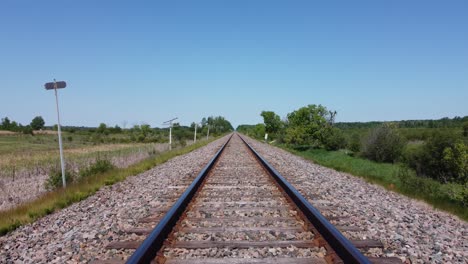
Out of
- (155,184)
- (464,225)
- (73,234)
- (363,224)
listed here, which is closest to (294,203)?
(363,224)

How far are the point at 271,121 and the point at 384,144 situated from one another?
24.6m

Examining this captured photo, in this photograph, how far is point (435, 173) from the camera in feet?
55.2

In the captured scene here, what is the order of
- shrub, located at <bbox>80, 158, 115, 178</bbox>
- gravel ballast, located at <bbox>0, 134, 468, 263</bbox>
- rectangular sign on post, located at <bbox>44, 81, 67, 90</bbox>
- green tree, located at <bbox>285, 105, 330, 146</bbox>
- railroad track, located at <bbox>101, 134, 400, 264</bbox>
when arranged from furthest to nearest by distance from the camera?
green tree, located at <bbox>285, 105, 330, 146</bbox>, shrub, located at <bbox>80, 158, 115, 178</bbox>, rectangular sign on post, located at <bbox>44, 81, 67, 90</bbox>, gravel ballast, located at <bbox>0, 134, 468, 263</bbox>, railroad track, located at <bbox>101, 134, 400, 264</bbox>

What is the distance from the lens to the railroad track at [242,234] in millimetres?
3176

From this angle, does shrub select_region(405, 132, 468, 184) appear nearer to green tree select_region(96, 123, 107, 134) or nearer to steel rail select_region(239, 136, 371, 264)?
steel rail select_region(239, 136, 371, 264)

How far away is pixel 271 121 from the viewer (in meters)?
48.0

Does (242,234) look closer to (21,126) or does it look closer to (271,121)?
(271,121)

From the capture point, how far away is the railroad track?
10.4 ft

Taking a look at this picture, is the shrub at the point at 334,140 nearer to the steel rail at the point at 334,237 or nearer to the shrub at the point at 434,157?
the shrub at the point at 434,157

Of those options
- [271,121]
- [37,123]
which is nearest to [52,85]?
[271,121]

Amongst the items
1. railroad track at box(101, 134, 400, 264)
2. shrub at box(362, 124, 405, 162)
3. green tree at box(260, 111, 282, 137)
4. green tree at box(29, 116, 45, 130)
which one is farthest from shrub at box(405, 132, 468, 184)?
green tree at box(29, 116, 45, 130)

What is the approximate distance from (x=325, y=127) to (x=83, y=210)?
2513 centimetres

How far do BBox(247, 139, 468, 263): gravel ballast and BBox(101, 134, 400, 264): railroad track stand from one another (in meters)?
0.34

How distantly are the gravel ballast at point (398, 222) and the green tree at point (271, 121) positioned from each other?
39.8m
